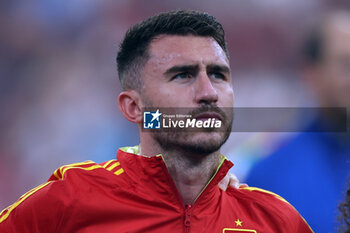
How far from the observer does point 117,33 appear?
16.6ft

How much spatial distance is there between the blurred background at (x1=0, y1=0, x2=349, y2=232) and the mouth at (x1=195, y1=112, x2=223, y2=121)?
7.39 ft

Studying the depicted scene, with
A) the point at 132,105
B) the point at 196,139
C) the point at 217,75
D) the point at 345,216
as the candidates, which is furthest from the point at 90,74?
the point at 345,216

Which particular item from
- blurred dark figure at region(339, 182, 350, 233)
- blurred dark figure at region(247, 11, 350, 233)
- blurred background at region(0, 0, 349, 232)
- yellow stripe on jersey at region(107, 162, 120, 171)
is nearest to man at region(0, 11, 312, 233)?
yellow stripe on jersey at region(107, 162, 120, 171)

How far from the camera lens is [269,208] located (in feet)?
7.21

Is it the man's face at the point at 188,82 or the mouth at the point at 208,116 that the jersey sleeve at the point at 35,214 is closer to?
the man's face at the point at 188,82

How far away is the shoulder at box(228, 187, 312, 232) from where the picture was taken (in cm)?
215

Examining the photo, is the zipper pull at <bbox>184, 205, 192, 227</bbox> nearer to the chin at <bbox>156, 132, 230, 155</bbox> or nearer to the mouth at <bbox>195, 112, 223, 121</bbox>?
the chin at <bbox>156, 132, 230, 155</bbox>

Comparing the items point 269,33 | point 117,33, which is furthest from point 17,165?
point 269,33

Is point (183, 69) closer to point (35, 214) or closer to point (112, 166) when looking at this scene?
point (112, 166)

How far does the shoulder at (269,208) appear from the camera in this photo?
2152mm

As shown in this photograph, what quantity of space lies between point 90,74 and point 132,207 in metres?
3.19

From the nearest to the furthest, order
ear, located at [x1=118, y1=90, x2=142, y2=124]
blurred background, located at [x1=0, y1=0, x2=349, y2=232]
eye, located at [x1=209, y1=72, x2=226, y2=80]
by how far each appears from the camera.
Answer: eye, located at [x1=209, y1=72, x2=226, y2=80]
ear, located at [x1=118, y1=90, x2=142, y2=124]
blurred background, located at [x1=0, y1=0, x2=349, y2=232]

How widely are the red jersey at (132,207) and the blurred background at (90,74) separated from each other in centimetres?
200

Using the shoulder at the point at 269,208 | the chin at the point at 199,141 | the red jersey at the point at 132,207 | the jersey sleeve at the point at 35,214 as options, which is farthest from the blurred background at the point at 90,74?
the jersey sleeve at the point at 35,214
